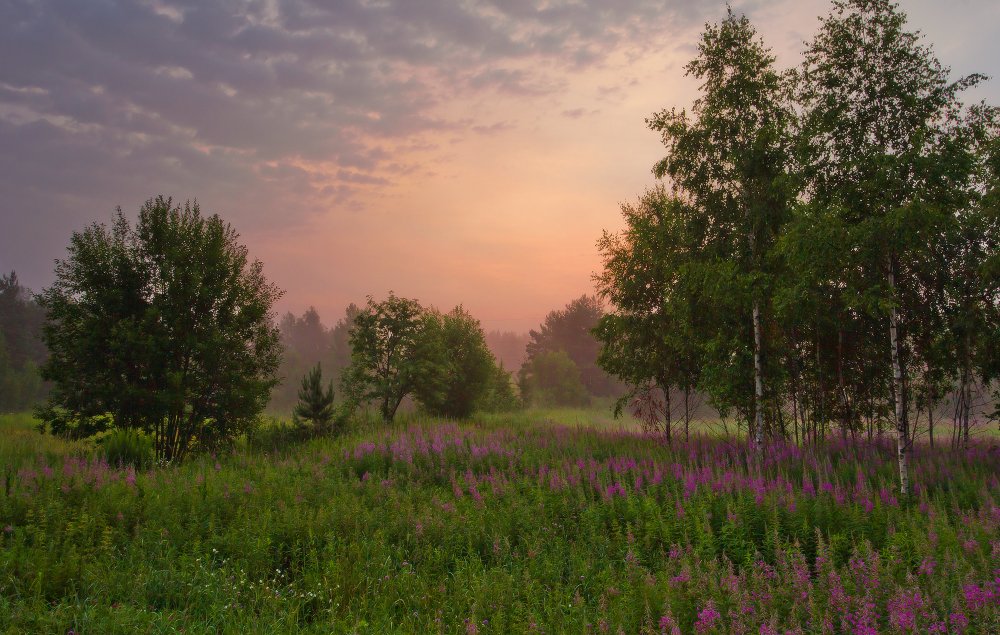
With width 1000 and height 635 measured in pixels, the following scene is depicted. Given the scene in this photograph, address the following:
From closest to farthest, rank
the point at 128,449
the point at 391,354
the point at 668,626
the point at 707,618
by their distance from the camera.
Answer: the point at 707,618, the point at 668,626, the point at 128,449, the point at 391,354

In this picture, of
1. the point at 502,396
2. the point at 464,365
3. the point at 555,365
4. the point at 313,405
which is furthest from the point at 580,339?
the point at 313,405

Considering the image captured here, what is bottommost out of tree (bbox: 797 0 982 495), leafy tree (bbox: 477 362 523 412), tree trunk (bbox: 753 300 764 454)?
leafy tree (bbox: 477 362 523 412)

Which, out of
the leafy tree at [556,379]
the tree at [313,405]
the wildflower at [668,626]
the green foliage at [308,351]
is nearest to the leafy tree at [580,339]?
the leafy tree at [556,379]

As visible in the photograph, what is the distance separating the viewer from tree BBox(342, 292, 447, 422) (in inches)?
950

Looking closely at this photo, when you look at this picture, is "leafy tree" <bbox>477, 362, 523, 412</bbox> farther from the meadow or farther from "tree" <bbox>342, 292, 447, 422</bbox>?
the meadow

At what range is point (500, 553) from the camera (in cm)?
714

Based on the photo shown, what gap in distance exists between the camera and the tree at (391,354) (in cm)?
2414

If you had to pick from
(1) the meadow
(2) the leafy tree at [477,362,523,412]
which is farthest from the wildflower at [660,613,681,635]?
(2) the leafy tree at [477,362,523,412]

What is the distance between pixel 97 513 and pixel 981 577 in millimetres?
11005

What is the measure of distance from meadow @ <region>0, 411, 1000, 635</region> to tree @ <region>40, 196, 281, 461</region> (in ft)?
15.1

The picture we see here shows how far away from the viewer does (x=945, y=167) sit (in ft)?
30.8

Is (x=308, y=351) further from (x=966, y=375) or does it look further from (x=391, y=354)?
(x=966, y=375)

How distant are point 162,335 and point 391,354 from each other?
1033cm

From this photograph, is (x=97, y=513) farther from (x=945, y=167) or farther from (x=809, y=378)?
(x=809, y=378)
